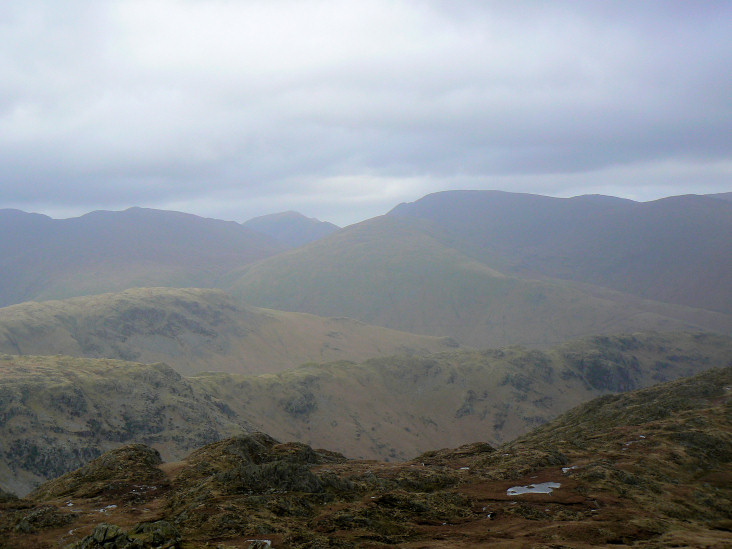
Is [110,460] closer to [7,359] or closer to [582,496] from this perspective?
[582,496]

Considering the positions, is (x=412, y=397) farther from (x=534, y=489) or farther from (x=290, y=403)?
(x=534, y=489)

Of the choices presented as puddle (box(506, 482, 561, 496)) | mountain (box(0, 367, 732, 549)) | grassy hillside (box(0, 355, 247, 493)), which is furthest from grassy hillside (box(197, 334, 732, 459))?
puddle (box(506, 482, 561, 496))

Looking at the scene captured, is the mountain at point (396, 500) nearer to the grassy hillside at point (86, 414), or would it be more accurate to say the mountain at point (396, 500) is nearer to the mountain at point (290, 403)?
the grassy hillside at point (86, 414)

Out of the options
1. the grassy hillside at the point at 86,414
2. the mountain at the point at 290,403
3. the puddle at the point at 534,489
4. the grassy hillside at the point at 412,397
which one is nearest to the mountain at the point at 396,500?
the puddle at the point at 534,489

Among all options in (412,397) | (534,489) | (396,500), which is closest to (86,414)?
(396,500)

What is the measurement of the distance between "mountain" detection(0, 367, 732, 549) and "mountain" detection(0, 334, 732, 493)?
65.9 metres

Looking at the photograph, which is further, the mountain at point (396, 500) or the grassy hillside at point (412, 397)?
the grassy hillside at point (412, 397)

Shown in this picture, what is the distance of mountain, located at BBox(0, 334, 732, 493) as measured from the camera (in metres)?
100

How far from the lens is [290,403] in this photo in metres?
154

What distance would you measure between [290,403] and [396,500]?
125 metres

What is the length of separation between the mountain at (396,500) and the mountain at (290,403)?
65.9m

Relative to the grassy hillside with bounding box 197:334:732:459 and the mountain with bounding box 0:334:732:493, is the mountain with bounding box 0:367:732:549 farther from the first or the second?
the grassy hillside with bounding box 197:334:732:459

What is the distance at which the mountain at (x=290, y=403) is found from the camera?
100 metres

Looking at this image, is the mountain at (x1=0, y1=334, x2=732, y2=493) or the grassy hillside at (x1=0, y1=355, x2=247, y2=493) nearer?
the grassy hillside at (x1=0, y1=355, x2=247, y2=493)
